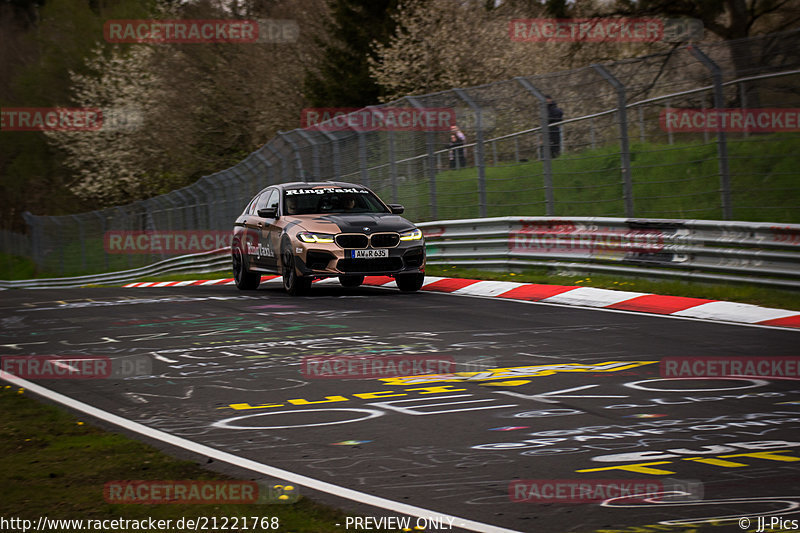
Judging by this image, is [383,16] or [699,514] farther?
[383,16]

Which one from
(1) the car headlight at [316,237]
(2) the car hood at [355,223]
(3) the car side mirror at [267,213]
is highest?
(3) the car side mirror at [267,213]

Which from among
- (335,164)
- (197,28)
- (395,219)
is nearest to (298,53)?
(197,28)

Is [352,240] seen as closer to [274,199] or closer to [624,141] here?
[274,199]

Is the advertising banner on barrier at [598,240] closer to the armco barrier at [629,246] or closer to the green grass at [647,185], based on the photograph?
the armco barrier at [629,246]

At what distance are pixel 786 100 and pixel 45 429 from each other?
9995mm

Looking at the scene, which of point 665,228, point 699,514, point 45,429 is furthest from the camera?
point 665,228

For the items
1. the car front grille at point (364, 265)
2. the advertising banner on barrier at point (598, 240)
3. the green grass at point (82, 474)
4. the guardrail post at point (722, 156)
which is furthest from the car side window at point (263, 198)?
the green grass at point (82, 474)

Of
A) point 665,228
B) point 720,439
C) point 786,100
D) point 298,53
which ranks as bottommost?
point 720,439

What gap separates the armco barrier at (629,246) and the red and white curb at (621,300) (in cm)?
76

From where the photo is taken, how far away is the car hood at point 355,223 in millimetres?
14852

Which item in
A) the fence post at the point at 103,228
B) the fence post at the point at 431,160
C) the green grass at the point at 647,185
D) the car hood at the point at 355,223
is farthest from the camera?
the fence post at the point at 103,228

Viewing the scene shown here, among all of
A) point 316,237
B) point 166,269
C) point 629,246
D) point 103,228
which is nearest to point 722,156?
point 629,246

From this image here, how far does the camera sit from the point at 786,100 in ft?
43.2

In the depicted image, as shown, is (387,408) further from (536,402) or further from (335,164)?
(335,164)
